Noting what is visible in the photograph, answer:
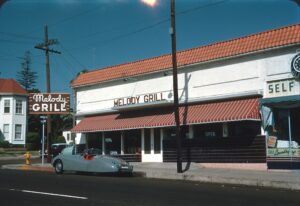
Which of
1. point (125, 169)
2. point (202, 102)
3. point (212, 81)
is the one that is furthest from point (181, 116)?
point (125, 169)

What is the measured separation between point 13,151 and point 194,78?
32619mm

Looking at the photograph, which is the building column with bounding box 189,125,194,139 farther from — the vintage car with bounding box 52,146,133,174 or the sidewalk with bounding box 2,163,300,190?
the vintage car with bounding box 52,146,133,174

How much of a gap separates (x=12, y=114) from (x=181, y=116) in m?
37.3

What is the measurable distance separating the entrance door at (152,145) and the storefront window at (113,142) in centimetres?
220

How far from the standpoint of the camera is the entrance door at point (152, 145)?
25391 millimetres

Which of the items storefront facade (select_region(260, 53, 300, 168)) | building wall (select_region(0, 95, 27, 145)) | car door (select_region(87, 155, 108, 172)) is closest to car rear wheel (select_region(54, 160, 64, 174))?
car door (select_region(87, 155, 108, 172))

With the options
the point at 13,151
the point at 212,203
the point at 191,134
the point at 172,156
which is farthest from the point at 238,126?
the point at 13,151

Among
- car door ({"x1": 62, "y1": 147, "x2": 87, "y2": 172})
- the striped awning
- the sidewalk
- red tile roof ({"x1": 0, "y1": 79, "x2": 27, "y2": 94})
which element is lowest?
the sidewalk

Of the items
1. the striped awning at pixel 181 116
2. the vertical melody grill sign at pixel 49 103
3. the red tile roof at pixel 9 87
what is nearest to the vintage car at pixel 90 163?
the striped awning at pixel 181 116

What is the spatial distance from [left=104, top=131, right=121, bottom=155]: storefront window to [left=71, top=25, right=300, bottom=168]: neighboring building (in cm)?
6

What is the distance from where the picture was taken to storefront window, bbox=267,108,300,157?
767 inches

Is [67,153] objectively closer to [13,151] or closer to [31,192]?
[31,192]

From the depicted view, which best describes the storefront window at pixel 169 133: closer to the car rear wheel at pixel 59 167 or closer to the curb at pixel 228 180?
→ the curb at pixel 228 180

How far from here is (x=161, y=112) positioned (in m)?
25.0
